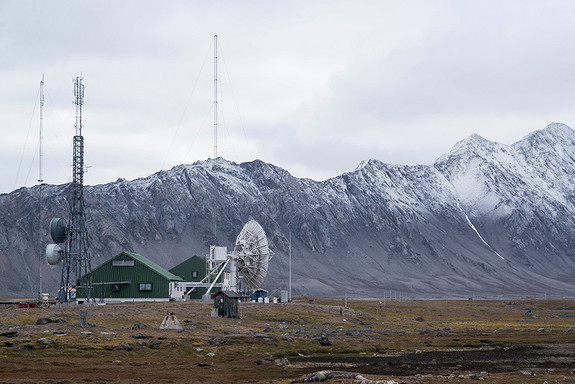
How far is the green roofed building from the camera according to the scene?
117 meters

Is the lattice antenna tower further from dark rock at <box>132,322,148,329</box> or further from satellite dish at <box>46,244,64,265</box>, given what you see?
dark rock at <box>132,322,148,329</box>

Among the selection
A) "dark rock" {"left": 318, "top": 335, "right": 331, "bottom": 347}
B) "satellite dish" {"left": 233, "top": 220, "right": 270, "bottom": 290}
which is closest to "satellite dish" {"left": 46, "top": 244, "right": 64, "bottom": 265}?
"satellite dish" {"left": 233, "top": 220, "right": 270, "bottom": 290}

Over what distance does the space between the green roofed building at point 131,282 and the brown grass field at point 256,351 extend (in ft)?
51.7

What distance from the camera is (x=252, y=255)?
128250 millimetres

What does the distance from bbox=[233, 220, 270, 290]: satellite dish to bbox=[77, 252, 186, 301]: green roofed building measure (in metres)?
14.1

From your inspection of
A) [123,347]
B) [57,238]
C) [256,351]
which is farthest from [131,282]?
[123,347]

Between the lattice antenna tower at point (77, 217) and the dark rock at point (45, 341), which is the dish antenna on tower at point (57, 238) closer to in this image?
the lattice antenna tower at point (77, 217)

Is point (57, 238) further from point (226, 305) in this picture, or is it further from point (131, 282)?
point (226, 305)

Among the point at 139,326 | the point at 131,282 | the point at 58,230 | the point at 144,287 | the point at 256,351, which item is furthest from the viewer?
the point at 58,230

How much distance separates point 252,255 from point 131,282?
20275mm

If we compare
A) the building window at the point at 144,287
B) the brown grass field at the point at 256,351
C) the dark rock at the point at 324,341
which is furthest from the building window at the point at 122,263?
the dark rock at the point at 324,341

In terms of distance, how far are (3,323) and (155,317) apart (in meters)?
16.5

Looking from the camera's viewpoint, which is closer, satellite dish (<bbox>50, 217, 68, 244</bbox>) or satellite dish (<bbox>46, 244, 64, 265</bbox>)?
satellite dish (<bbox>46, 244, 64, 265</bbox>)

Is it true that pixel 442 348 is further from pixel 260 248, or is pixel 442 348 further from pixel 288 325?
pixel 260 248
